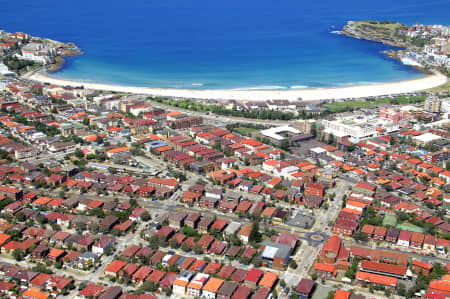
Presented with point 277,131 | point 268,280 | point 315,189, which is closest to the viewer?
point 268,280

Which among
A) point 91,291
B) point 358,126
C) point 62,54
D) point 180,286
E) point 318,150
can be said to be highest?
point 62,54

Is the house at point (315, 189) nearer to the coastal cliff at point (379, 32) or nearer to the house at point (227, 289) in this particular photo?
the house at point (227, 289)

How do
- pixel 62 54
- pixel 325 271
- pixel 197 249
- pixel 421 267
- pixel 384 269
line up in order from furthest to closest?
pixel 62 54 < pixel 197 249 < pixel 421 267 < pixel 384 269 < pixel 325 271

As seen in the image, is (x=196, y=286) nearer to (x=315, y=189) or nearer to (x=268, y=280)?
(x=268, y=280)

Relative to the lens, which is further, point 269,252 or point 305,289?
A: point 269,252

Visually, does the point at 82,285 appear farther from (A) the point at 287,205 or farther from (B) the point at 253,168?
(B) the point at 253,168

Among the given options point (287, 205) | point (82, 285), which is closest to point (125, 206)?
point (82, 285)

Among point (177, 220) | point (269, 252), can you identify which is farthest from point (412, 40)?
point (269, 252)
